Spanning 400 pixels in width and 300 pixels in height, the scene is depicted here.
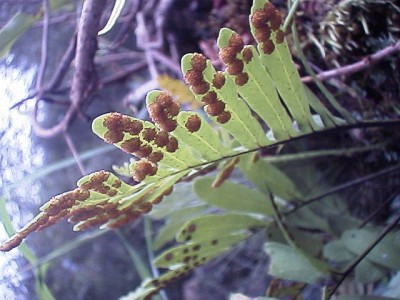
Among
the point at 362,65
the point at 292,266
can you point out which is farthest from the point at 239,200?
the point at 362,65

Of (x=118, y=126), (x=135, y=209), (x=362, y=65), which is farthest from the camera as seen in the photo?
(x=362, y=65)

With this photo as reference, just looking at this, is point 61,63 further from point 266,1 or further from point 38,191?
→ point 266,1

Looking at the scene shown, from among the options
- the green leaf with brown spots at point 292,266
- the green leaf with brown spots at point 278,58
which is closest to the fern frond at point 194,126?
the green leaf with brown spots at point 278,58

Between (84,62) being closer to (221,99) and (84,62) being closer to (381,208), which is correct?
(221,99)

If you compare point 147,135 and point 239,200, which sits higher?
point 147,135

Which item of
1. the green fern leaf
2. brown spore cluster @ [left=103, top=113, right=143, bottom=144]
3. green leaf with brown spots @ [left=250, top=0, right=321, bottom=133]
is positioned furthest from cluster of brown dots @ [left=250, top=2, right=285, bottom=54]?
the green fern leaf

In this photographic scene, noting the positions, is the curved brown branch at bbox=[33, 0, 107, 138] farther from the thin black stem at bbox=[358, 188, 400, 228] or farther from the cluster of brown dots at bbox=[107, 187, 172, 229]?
the thin black stem at bbox=[358, 188, 400, 228]

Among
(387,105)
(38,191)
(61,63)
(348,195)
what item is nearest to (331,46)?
(387,105)

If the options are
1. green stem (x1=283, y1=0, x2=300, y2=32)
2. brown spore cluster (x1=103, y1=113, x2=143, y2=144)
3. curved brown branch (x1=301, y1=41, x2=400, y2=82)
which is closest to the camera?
brown spore cluster (x1=103, y1=113, x2=143, y2=144)
